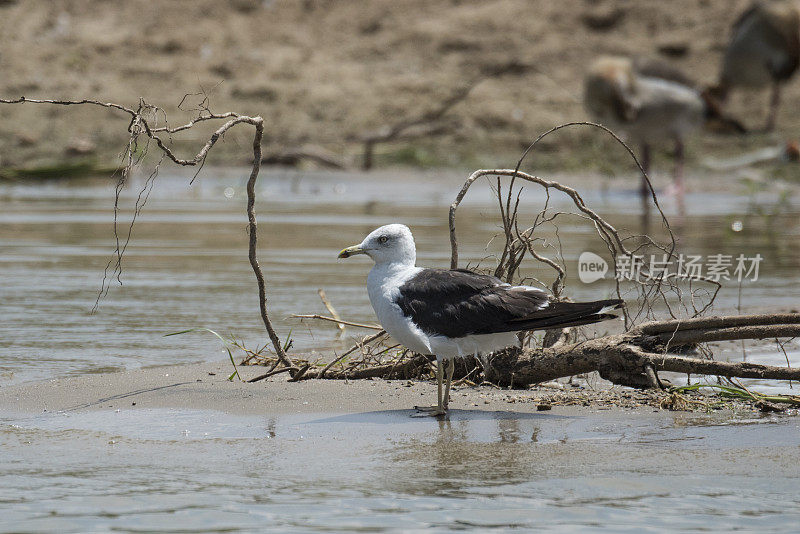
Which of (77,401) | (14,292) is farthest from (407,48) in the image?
(77,401)

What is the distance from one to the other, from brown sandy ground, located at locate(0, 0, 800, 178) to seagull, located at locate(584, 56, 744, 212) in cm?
152

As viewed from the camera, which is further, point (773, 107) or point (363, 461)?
point (773, 107)

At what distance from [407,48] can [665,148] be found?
5369 millimetres

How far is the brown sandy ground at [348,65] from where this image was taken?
2131 centimetres

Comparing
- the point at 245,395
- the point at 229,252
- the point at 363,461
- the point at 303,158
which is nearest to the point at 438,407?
the point at 363,461

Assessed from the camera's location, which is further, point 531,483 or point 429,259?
point 429,259

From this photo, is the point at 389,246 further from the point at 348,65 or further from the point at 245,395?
the point at 348,65

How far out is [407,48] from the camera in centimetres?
2359

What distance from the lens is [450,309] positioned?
5707mm

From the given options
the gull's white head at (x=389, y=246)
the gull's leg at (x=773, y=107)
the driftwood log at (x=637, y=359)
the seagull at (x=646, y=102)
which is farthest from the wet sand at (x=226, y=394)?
the gull's leg at (x=773, y=107)

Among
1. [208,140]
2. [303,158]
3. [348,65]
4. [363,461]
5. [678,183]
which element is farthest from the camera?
[348,65]

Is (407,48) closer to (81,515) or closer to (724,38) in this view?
(724,38)

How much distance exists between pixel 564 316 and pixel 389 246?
952mm

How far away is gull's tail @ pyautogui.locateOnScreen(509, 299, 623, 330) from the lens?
554 centimetres
